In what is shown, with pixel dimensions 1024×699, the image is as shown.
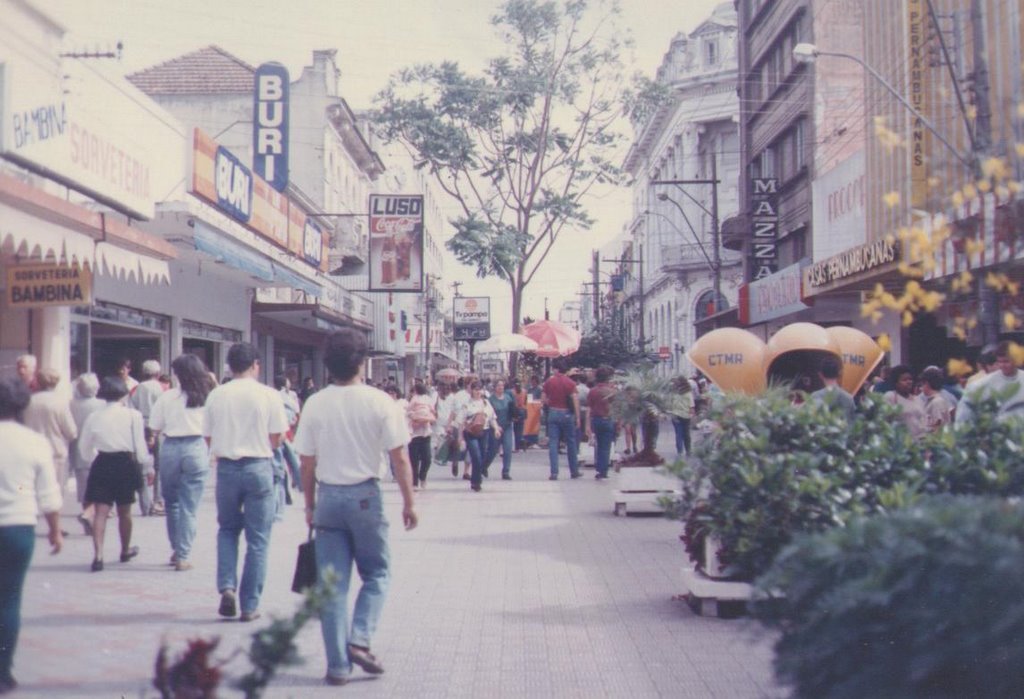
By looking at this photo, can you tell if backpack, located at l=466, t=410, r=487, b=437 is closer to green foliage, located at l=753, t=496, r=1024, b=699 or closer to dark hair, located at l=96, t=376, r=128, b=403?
dark hair, located at l=96, t=376, r=128, b=403

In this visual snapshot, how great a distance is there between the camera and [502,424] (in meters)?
21.0

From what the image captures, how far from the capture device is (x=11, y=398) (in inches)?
248

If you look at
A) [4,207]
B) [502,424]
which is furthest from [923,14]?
[4,207]

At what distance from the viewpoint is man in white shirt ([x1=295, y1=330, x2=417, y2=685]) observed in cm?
655

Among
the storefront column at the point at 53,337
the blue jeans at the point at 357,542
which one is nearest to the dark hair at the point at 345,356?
the blue jeans at the point at 357,542

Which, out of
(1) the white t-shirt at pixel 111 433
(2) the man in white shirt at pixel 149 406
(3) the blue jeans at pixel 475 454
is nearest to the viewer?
(1) the white t-shirt at pixel 111 433

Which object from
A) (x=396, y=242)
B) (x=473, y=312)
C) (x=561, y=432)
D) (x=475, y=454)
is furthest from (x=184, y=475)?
(x=473, y=312)

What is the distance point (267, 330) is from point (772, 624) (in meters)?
30.9

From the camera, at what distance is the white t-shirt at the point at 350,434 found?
6594 mm

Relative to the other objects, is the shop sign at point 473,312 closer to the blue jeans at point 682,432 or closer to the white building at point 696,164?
the white building at point 696,164

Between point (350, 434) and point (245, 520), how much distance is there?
1775 millimetres

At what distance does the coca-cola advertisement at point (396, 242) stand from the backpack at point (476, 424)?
12873 millimetres

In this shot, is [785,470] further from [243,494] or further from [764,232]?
[764,232]

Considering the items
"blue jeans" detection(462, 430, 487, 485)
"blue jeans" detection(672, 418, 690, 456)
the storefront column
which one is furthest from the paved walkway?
"blue jeans" detection(672, 418, 690, 456)
